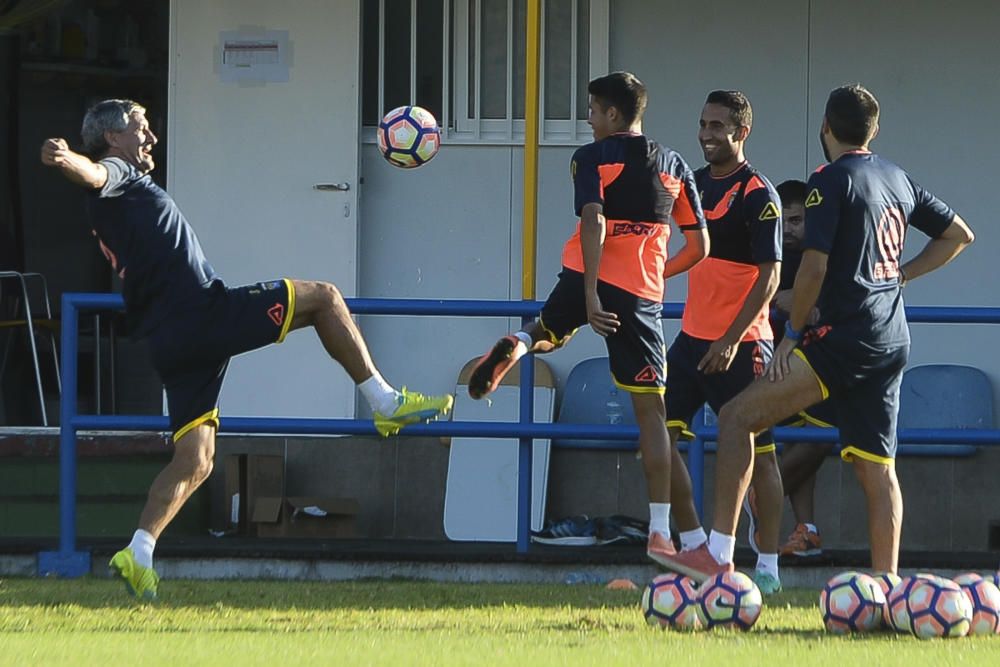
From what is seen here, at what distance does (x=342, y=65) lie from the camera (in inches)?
418

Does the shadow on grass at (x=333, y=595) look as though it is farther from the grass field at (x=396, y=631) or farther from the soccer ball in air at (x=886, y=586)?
the soccer ball in air at (x=886, y=586)

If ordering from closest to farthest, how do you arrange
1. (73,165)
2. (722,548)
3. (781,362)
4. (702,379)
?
(73,165) → (781,362) → (722,548) → (702,379)

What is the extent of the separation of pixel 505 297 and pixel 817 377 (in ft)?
13.7

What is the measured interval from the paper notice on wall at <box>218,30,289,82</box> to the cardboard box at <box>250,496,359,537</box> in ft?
8.41

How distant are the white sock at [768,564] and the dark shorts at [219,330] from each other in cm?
236

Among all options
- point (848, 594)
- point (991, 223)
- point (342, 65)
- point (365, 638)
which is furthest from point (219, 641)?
point (991, 223)

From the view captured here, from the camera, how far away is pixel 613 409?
34.0ft

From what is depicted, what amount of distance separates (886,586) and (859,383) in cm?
A: 82

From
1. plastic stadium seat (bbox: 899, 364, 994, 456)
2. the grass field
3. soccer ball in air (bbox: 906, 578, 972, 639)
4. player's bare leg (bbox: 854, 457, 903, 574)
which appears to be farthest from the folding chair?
soccer ball in air (bbox: 906, 578, 972, 639)

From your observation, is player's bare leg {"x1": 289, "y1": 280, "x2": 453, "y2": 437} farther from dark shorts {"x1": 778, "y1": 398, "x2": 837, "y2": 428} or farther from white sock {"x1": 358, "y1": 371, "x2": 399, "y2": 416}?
dark shorts {"x1": 778, "y1": 398, "x2": 837, "y2": 428}

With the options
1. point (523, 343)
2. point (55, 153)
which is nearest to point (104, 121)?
point (55, 153)

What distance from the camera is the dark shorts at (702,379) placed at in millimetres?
7645

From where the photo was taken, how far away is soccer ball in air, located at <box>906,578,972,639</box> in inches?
237

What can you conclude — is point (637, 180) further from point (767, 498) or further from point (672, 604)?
point (672, 604)
